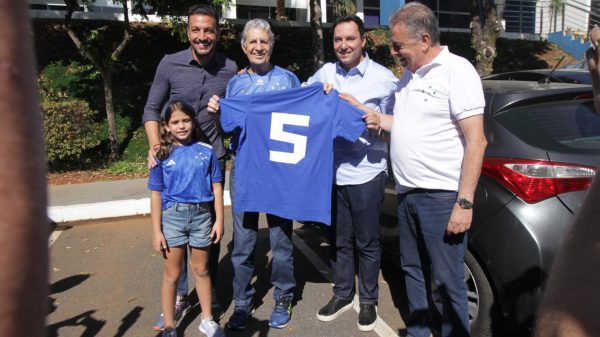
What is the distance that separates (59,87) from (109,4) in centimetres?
703

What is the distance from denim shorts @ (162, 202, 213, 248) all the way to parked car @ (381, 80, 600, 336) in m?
1.69

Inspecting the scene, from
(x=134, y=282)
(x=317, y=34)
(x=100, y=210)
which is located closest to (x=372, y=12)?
(x=317, y=34)

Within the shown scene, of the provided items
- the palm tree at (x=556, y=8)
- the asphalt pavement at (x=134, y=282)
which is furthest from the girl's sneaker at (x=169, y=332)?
the palm tree at (x=556, y=8)

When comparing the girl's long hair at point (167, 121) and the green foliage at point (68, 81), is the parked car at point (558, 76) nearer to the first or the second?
the girl's long hair at point (167, 121)

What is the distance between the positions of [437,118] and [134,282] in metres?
3.14

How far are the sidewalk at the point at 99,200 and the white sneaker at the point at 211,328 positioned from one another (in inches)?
137

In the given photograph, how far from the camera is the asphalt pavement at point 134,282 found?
3.58 meters

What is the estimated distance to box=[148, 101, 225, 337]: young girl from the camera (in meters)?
3.17

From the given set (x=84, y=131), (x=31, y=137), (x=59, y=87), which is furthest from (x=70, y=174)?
(x=31, y=137)

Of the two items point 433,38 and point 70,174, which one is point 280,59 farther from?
point 433,38

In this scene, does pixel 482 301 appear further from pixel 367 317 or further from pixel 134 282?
pixel 134 282

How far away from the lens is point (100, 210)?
22.0 ft

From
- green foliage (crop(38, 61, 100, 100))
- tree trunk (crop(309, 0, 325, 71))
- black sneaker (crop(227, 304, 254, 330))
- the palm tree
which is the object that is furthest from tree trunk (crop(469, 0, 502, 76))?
the palm tree

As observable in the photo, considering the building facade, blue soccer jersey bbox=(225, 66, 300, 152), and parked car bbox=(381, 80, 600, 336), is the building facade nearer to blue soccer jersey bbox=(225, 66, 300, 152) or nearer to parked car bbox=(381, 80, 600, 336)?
blue soccer jersey bbox=(225, 66, 300, 152)
